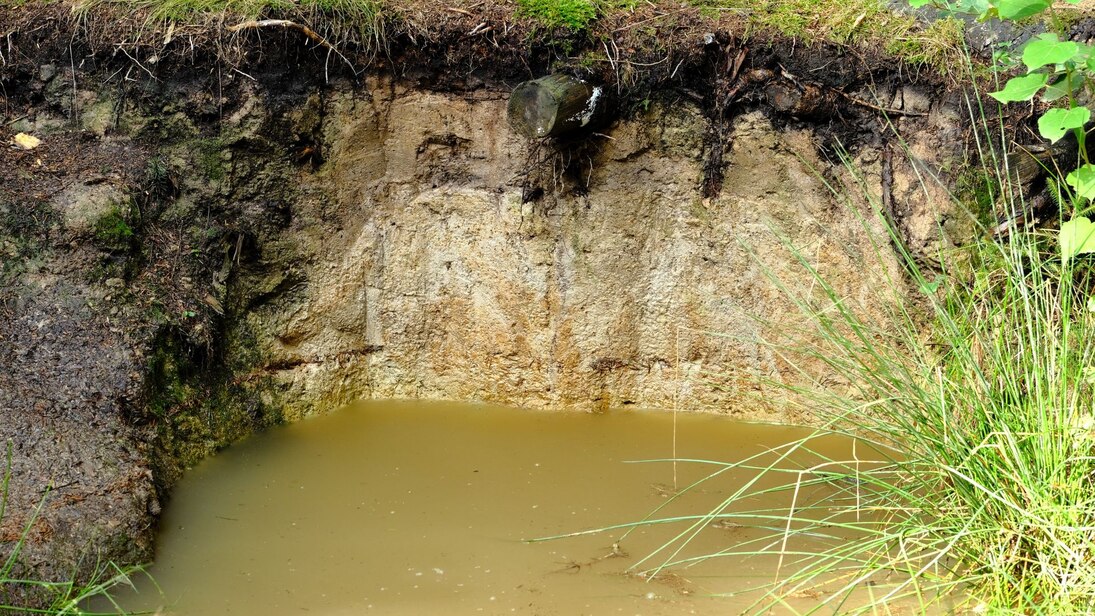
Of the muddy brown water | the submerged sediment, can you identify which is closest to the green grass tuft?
the submerged sediment

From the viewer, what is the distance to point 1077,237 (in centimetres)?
268

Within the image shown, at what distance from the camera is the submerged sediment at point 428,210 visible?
3.82 meters

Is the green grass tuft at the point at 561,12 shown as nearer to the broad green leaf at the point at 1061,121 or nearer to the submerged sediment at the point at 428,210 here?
the submerged sediment at the point at 428,210

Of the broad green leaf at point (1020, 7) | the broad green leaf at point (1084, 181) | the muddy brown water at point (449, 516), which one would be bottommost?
the muddy brown water at point (449, 516)

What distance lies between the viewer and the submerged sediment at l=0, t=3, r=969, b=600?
382cm

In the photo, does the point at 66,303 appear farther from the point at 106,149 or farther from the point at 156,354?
the point at 106,149

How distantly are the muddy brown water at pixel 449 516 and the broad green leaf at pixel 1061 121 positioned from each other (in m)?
1.46

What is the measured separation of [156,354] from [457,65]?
1.72 m

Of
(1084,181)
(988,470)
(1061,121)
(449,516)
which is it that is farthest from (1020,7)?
(449,516)

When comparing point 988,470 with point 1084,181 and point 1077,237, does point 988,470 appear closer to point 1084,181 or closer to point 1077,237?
point 1077,237

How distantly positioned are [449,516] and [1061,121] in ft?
7.56

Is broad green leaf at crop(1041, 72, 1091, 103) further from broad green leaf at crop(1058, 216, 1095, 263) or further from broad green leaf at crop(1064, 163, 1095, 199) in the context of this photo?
broad green leaf at crop(1058, 216, 1095, 263)

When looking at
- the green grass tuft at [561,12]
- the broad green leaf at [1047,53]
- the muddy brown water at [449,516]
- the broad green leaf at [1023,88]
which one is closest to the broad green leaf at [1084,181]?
the broad green leaf at [1023,88]

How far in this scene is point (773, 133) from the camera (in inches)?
158
